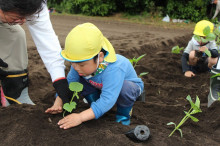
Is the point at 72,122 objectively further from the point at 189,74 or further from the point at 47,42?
the point at 189,74

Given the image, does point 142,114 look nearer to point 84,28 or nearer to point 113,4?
point 84,28

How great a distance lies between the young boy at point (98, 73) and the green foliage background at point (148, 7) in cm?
850

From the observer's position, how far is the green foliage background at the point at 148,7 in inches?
384

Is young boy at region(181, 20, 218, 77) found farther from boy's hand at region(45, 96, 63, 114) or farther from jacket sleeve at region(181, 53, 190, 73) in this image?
boy's hand at region(45, 96, 63, 114)

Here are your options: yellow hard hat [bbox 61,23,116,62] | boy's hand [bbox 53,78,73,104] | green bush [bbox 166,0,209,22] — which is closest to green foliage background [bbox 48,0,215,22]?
green bush [bbox 166,0,209,22]

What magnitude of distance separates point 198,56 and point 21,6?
290 centimetres

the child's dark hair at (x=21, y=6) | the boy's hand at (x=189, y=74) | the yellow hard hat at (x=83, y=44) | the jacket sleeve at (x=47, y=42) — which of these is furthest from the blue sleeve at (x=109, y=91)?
the boy's hand at (x=189, y=74)

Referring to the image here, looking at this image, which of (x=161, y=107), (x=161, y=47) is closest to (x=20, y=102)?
(x=161, y=107)

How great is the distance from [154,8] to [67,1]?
4.19 m

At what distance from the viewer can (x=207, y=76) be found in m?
3.41

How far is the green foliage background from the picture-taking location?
9750mm

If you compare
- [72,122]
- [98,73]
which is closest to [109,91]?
Result: [98,73]

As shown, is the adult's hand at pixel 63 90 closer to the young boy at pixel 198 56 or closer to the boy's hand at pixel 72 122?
the boy's hand at pixel 72 122

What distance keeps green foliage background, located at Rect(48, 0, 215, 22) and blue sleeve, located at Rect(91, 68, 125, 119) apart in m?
8.67
